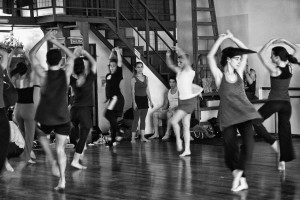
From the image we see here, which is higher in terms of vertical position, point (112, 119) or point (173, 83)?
point (173, 83)

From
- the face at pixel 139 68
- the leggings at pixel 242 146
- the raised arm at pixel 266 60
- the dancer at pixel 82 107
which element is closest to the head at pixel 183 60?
the dancer at pixel 82 107

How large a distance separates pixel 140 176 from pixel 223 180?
3.99 feet

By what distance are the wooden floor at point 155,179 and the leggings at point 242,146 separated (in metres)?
0.34

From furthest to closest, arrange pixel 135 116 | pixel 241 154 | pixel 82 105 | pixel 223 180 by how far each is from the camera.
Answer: pixel 135 116, pixel 82 105, pixel 223 180, pixel 241 154

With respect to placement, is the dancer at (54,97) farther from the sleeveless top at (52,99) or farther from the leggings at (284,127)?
the leggings at (284,127)

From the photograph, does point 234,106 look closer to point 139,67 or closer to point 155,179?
point 155,179

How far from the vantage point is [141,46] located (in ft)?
50.2

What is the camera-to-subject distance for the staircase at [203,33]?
47.3 ft

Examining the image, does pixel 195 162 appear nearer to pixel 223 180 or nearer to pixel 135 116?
pixel 223 180

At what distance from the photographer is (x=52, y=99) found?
771cm

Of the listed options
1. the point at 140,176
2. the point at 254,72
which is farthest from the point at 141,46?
the point at 140,176

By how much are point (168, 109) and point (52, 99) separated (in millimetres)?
7372

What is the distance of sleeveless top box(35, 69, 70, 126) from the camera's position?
7707 mm

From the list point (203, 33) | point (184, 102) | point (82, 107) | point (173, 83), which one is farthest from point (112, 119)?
point (203, 33)
